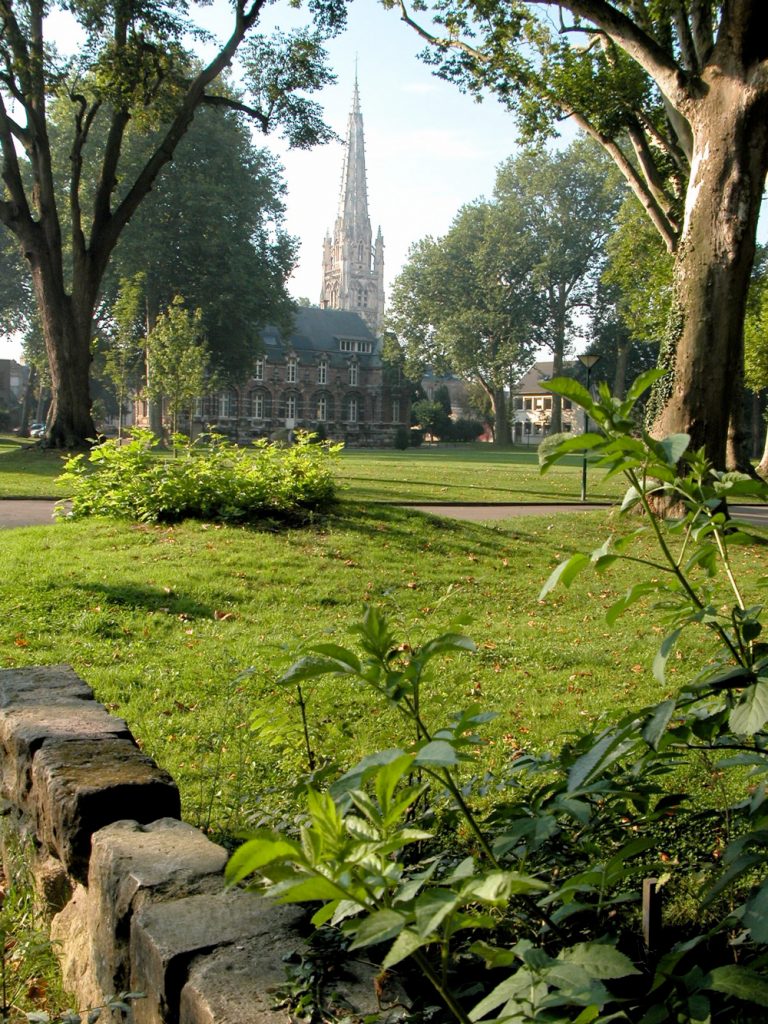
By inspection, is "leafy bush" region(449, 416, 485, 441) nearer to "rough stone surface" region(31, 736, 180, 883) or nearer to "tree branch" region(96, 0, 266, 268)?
"tree branch" region(96, 0, 266, 268)

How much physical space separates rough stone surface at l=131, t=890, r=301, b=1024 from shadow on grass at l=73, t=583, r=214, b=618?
19.5ft

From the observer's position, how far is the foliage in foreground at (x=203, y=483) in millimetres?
11672

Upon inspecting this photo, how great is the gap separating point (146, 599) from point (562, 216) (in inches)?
2495

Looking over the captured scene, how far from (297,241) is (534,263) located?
21600mm

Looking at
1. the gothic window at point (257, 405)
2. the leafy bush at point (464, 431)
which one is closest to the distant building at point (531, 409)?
the leafy bush at point (464, 431)

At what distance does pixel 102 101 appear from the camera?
22.4 meters

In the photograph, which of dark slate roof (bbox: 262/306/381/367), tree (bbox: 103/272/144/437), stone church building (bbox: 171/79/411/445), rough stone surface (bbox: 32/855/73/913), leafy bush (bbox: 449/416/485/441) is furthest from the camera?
dark slate roof (bbox: 262/306/381/367)

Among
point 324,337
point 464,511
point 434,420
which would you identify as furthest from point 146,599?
point 324,337

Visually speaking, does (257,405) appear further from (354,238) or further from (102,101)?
(102,101)

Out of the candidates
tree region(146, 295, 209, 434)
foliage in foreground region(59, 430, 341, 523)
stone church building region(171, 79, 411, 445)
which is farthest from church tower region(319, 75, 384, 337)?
foliage in foreground region(59, 430, 341, 523)

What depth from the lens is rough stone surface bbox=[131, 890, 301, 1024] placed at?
1.83m

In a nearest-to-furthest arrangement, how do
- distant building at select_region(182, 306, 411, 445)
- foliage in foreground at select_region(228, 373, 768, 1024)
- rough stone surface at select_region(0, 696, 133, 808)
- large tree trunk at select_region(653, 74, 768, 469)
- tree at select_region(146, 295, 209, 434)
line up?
foliage in foreground at select_region(228, 373, 768, 1024) < rough stone surface at select_region(0, 696, 133, 808) < large tree trunk at select_region(653, 74, 768, 469) < tree at select_region(146, 295, 209, 434) < distant building at select_region(182, 306, 411, 445)

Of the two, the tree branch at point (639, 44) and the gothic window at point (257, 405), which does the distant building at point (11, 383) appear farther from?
the tree branch at point (639, 44)

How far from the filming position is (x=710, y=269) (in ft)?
44.6
